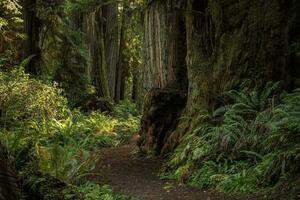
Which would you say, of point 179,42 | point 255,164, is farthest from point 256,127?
point 179,42

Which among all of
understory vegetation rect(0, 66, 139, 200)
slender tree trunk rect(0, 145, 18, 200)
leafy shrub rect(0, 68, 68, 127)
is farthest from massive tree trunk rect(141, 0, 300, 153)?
slender tree trunk rect(0, 145, 18, 200)

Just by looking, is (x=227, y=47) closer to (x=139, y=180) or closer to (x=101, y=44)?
(x=139, y=180)

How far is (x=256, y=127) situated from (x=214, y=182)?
1267mm

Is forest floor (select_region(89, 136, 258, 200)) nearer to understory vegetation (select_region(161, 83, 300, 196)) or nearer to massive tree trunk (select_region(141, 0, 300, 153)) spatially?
understory vegetation (select_region(161, 83, 300, 196))

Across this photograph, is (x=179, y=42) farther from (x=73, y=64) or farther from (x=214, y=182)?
(x=73, y=64)

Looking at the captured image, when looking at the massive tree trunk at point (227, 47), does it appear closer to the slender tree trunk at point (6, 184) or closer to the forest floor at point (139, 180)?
the forest floor at point (139, 180)

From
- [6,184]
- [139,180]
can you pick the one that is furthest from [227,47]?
[6,184]

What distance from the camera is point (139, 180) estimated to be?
8.82 meters

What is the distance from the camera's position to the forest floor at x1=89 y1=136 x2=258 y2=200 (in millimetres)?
7434

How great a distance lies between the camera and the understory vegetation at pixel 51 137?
6.69 meters

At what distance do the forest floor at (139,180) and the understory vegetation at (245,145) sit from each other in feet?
0.91

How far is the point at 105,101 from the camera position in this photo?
20203 millimetres

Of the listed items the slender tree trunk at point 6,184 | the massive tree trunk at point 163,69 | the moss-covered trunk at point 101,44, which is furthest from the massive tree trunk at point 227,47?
the moss-covered trunk at point 101,44

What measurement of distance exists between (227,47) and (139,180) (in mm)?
3248
